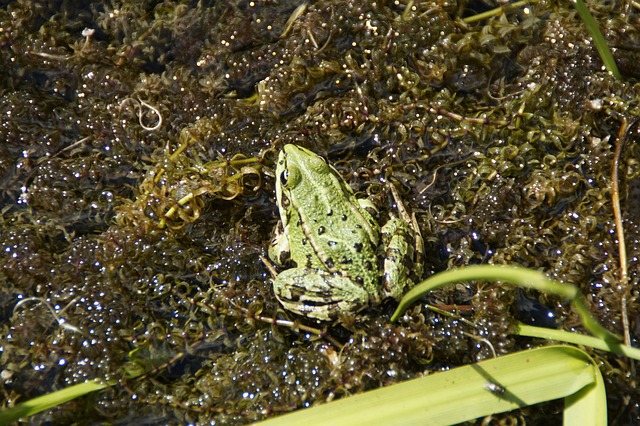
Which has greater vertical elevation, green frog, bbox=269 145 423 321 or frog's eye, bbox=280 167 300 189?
frog's eye, bbox=280 167 300 189

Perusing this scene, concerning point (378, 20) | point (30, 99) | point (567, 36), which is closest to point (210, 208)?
point (30, 99)

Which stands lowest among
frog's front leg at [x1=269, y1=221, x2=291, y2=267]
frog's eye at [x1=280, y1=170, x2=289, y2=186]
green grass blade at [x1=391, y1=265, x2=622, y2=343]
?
frog's front leg at [x1=269, y1=221, x2=291, y2=267]

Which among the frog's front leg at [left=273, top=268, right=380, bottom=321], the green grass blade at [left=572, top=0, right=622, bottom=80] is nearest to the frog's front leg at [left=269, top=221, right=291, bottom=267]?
the frog's front leg at [left=273, top=268, right=380, bottom=321]

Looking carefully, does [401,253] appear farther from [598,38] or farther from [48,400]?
[48,400]

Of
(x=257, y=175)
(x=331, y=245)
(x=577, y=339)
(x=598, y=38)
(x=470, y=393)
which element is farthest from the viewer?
(x=257, y=175)

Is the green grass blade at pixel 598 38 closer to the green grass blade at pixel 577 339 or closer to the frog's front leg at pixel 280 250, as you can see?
the green grass blade at pixel 577 339

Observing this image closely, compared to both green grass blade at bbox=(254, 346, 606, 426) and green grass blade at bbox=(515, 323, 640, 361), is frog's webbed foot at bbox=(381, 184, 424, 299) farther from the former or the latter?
green grass blade at bbox=(515, 323, 640, 361)

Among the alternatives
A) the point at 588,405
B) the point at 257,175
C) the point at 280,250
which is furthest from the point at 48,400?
the point at 588,405
